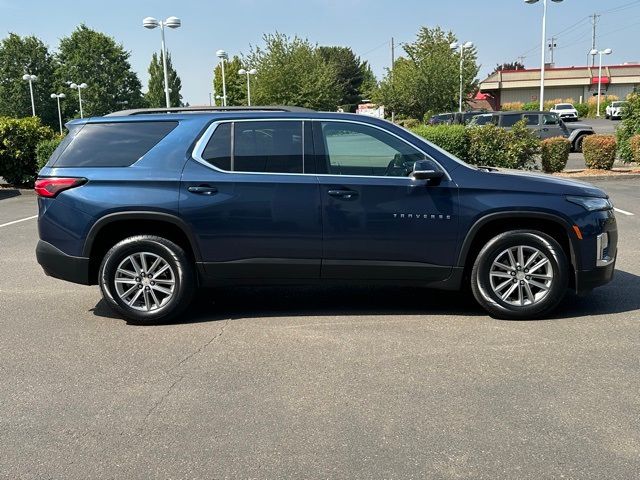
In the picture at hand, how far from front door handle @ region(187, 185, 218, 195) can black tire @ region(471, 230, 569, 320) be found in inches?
91.0

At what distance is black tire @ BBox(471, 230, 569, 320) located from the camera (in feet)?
16.3

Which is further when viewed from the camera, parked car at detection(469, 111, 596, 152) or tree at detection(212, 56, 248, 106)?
tree at detection(212, 56, 248, 106)

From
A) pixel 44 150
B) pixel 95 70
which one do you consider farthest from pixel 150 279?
pixel 95 70

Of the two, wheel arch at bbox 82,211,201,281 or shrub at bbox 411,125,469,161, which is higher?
shrub at bbox 411,125,469,161

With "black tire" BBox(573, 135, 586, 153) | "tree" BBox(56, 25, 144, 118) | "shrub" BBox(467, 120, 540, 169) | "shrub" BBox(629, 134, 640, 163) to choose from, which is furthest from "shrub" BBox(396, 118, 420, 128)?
"tree" BBox(56, 25, 144, 118)

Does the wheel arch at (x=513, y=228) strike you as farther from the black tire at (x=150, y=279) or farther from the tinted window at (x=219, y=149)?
the black tire at (x=150, y=279)

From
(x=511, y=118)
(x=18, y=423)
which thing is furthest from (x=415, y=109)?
(x=18, y=423)

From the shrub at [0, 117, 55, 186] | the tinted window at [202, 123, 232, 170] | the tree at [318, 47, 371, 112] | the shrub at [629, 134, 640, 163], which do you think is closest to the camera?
the tinted window at [202, 123, 232, 170]

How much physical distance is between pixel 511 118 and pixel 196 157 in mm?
19149

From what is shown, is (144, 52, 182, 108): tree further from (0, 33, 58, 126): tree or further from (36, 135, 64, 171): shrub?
(36, 135, 64, 171): shrub

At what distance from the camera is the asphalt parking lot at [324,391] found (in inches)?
118

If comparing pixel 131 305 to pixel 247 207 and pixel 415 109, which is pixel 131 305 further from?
pixel 415 109

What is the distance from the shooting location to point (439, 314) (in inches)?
209

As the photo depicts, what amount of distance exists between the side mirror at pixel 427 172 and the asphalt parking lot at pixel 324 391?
1.23m
